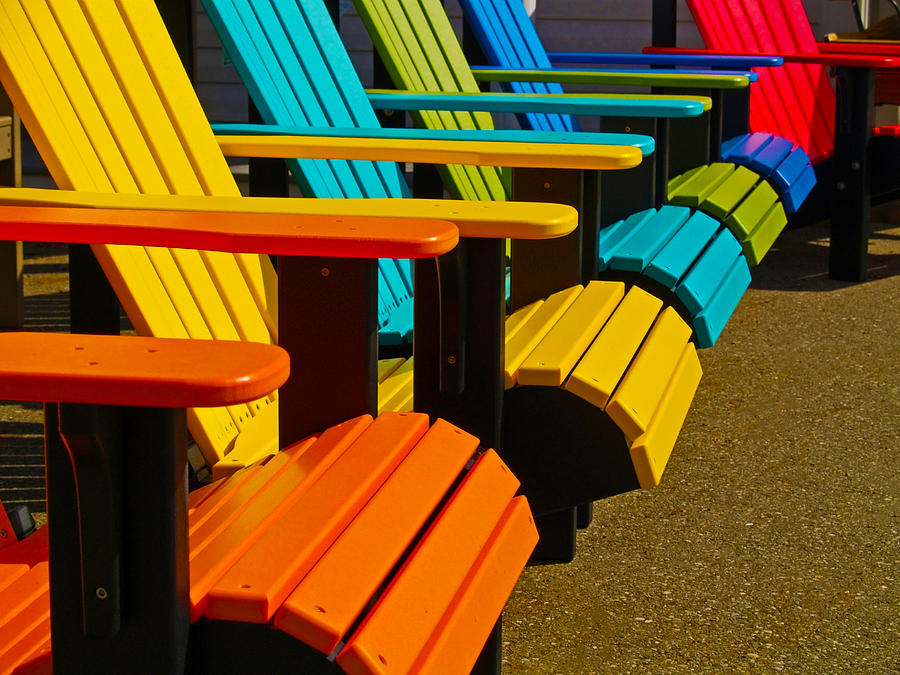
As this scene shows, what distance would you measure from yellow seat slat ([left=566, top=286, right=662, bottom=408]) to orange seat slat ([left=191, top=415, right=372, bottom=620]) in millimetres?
423

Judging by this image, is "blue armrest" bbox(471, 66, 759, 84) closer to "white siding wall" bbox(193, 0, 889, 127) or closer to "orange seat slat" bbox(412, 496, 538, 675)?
"orange seat slat" bbox(412, 496, 538, 675)

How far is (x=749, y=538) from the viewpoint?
3062mm

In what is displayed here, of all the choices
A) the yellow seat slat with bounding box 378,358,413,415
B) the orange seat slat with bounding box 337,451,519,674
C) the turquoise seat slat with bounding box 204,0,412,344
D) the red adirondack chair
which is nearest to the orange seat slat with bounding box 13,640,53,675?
the orange seat slat with bounding box 337,451,519,674

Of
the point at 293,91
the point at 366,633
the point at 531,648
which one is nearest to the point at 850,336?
the point at 293,91

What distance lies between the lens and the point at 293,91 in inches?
140

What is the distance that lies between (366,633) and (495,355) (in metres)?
0.88

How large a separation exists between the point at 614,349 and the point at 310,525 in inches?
40.7

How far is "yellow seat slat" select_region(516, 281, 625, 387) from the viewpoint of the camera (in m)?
2.31

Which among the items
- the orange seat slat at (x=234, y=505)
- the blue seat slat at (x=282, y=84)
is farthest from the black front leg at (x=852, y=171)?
the orange seat slat at (x=234, y=505)

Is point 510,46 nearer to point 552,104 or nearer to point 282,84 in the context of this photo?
point 552,104

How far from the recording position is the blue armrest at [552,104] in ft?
11.4

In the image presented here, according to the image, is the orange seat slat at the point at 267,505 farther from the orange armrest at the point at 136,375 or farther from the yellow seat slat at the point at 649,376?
the yellow seat slat at the point at 649,376

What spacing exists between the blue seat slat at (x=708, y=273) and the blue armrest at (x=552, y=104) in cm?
35

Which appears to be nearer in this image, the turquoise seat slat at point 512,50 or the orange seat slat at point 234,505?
the orange seat slat at point 234,505
